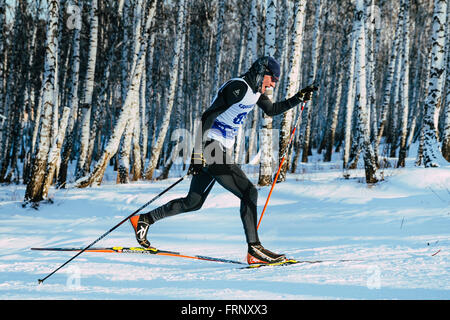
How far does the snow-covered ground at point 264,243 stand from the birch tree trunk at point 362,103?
404mm

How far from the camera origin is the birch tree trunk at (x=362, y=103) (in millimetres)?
7629

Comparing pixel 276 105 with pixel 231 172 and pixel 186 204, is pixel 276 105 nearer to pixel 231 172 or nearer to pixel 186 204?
pixel 231 172

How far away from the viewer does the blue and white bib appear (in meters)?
3.73

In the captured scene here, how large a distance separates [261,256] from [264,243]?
4.75 ft

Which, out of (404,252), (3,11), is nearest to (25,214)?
(404,252)

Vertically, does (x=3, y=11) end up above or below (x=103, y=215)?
above

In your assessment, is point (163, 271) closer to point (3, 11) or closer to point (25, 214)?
point (25, 214)

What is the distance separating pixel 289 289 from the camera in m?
2.71

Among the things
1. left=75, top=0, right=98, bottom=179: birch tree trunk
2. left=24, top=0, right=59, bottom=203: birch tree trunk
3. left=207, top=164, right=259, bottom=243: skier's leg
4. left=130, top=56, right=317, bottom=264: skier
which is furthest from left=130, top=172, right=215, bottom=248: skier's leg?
left=75, top=0, right=98, bottom=179: birch tree trunk

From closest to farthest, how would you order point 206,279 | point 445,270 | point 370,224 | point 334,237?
1. point 445,270
2. point 206,279
3. point 334,237
4. point 370,224

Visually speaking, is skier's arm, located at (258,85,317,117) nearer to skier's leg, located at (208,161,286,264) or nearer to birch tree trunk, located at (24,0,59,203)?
skier's leg, located at (208,161,286,264)

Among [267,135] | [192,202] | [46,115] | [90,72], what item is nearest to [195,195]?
[192,202]
